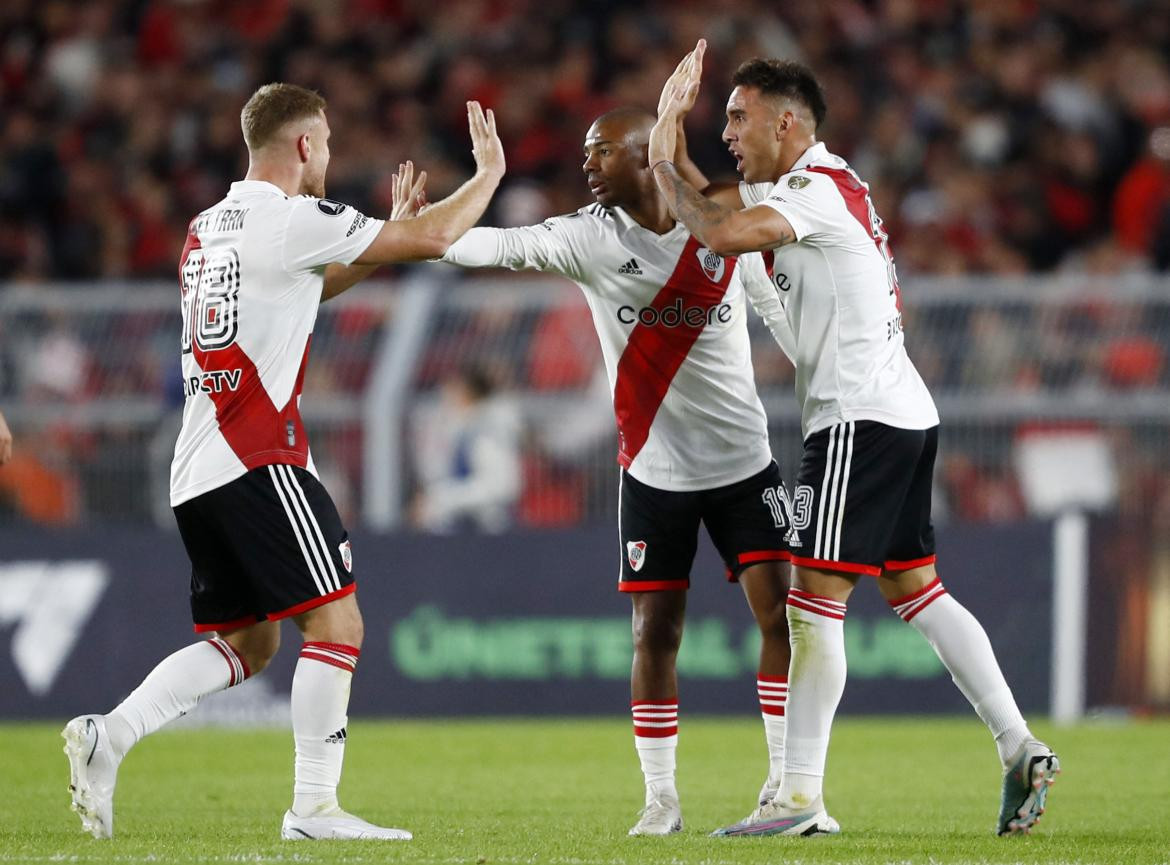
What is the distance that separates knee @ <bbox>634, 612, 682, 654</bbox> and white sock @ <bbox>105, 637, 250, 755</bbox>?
149 centimetres

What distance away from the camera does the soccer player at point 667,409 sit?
7.50 m

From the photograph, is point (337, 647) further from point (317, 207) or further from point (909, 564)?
point (909, 564)

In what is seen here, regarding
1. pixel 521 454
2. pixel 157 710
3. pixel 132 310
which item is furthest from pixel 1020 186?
pixel 157 710

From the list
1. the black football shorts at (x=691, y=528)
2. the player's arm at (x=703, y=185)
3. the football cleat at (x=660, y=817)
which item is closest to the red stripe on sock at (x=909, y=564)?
the black football shorts at (x=691, y=528)

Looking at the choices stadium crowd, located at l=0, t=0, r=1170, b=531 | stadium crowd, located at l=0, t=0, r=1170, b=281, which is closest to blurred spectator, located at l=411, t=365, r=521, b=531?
stadium crowd, located at l=0, t=0, r=1170, b=531

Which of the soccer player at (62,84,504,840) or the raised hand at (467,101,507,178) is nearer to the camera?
the soccer player at (62,84,504,840)

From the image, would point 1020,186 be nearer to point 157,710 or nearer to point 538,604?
point 538,604

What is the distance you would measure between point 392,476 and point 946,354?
152 inches

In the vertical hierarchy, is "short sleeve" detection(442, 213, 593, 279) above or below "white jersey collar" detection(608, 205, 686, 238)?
below

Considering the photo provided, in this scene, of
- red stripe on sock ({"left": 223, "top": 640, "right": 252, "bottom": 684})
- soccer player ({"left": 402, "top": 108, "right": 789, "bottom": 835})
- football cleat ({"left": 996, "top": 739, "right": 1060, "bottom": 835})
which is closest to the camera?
football cleat ({"left": 996, "top": 739, "right": 1060, "bottom": 835})

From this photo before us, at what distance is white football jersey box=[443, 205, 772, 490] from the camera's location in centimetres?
750

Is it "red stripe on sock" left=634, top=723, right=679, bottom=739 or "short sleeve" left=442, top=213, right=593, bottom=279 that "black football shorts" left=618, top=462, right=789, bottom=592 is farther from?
"short sleeve" left=442, top=213, right=593, bottom=279

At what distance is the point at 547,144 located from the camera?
18266 millimetres

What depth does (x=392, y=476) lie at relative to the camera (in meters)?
13.8
